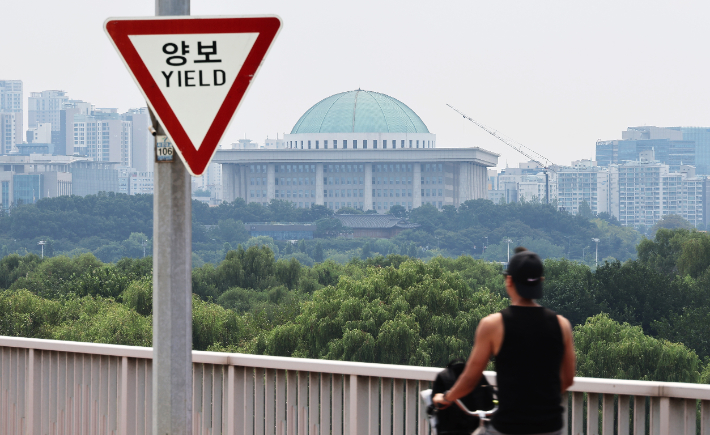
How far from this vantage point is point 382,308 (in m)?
51.7

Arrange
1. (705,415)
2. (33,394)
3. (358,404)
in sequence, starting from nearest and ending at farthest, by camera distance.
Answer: (705,415), (358,404), (33,394)

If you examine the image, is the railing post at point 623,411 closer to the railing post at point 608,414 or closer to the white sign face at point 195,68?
the railing post at point 608,414

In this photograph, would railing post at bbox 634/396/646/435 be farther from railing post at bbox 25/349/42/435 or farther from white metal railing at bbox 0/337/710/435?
railing post at bbox 25/349/42/435

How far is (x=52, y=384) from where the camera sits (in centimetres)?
705

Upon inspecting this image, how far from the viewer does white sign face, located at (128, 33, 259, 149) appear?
13.7 ft

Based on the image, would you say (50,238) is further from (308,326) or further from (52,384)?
(52,384)

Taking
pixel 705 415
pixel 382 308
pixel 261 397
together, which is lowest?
pixel 382 308

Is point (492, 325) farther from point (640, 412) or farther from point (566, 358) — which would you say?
point (640, 412)

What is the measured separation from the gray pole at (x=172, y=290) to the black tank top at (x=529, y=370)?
1.35 metres

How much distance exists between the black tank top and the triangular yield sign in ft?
4.84

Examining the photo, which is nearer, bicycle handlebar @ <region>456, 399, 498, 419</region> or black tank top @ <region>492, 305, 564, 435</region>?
black tank top @ <region>492, 305, 564, 435</region>

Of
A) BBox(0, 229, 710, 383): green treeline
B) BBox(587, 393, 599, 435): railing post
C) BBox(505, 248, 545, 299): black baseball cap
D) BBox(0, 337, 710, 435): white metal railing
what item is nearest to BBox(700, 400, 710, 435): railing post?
BBox(0, 337, 710, 435): white metal railing

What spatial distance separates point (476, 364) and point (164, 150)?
1.63 meters

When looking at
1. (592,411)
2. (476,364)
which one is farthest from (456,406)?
(592,411)
